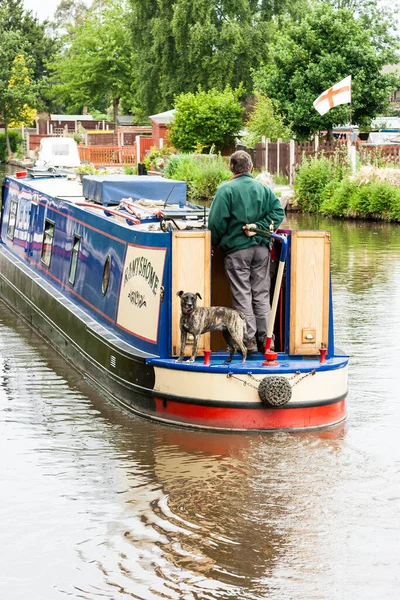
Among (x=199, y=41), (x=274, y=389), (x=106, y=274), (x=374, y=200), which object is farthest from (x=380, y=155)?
(x=199, y=41)

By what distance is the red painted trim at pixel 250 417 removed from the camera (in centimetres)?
888

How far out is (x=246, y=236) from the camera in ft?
30.3

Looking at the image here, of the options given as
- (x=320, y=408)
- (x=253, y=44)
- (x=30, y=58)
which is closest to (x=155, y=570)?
(x=320, y=408)

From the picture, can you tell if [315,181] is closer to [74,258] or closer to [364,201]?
[364,201]

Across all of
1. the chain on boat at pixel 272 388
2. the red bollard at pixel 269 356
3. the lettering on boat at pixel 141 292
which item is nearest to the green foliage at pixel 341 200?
the lettering on boat at pixel 141 292

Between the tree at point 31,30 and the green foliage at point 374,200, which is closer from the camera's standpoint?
the green foliage at point 374,200

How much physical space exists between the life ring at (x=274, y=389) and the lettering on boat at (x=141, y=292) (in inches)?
44.0

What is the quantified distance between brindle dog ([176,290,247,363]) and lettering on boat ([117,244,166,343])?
1.54 feet

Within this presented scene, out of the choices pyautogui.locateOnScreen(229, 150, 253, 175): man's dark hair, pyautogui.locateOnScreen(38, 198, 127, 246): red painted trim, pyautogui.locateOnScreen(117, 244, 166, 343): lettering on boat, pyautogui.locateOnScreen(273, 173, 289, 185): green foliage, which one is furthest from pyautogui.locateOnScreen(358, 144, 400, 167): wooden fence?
pyautogui.locateOnScreen(229, 150, 253, 175): man's dark hair

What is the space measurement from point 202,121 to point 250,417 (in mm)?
37394

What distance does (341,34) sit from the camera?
3597 cm

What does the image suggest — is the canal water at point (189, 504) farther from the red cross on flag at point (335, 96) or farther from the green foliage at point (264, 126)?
the green foliage at point (264, 126)

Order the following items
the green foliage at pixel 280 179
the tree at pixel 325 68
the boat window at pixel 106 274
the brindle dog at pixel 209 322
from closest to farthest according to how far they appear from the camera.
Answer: the brindle dog at pixel 209 322 → the boat window at pixel 106 274 → the tree at pixel 325 68 → the green foliage at pixel 280 179

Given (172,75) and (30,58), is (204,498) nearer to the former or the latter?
(172,75)
